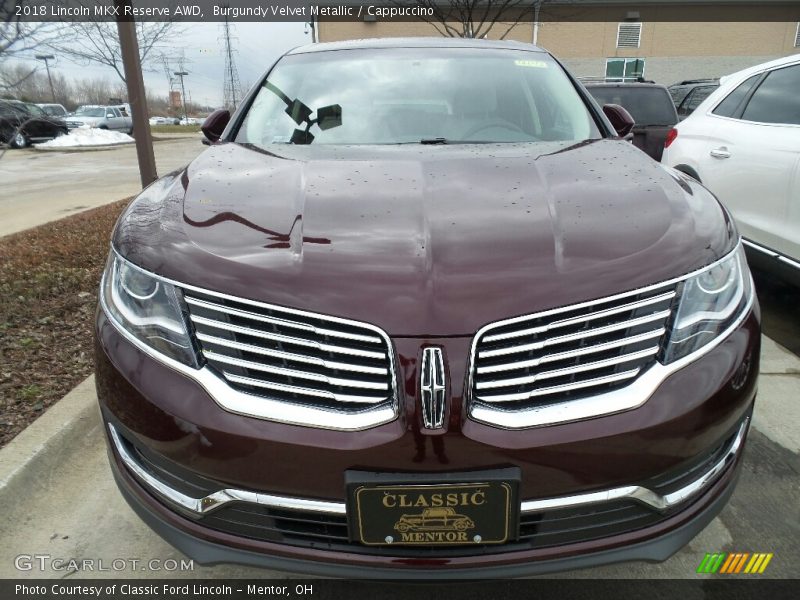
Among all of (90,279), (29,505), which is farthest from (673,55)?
(29,505)

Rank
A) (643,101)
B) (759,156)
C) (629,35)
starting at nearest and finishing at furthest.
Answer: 1. (759,156)
2. (643,101)
3. (629,35)

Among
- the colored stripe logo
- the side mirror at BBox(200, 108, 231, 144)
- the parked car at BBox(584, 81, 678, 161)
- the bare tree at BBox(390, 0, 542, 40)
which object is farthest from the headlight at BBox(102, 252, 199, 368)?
the bare tree at BBox(390, 0, 542, 40)

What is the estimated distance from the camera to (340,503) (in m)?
1.35

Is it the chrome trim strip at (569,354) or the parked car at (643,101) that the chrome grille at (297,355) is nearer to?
the chrome trim strip at (569,354)

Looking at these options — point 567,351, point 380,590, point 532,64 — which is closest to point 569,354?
point 567,351

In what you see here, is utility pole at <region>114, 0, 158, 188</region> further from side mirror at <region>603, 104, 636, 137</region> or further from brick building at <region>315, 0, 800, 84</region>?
brick building at <region>315, 0, 800, 84</region>

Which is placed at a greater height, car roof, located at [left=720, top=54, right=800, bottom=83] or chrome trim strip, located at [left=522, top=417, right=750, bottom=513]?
car roof, located at [left=720, top=54, right=800, bottom=83]

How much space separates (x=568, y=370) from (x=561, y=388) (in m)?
0.04

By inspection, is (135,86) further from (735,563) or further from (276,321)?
(735,563)

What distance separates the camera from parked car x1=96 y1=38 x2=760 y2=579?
132cm

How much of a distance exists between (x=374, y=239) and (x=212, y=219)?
47cm

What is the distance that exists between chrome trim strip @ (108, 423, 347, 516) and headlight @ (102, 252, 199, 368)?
0.32 meters

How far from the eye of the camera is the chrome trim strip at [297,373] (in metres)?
1.35

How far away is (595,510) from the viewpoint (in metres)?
1.40
